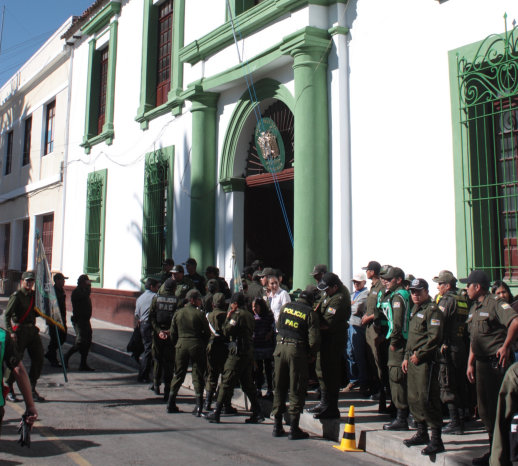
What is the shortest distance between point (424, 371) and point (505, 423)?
220 cm

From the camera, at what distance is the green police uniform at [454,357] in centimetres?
592

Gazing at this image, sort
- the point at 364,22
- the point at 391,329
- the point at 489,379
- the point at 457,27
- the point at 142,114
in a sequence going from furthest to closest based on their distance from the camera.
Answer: the point at 142,114, the point at 364,22, the point at 457,27, the point at 391,329, the point at 489,379

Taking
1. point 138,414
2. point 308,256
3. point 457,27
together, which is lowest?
point 138,414

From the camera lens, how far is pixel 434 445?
512cm

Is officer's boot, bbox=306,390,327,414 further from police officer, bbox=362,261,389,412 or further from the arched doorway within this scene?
the arched doorway

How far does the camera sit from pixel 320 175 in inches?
362

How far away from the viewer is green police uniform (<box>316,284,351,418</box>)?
6379 millimetres

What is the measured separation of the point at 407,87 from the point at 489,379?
4.73m

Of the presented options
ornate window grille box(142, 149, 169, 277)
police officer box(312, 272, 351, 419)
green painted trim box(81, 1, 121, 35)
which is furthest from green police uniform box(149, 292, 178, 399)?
green painted trim box(81, 1, 121, 35)

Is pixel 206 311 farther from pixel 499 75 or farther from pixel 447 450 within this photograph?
pixel 499 75

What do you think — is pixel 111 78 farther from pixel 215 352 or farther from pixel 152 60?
pixel 215 352

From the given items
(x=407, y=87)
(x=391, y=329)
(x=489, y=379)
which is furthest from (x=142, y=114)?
(x=489, y=379)

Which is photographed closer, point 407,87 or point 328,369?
point 328,369

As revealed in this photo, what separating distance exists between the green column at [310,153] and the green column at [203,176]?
10.3 feet
